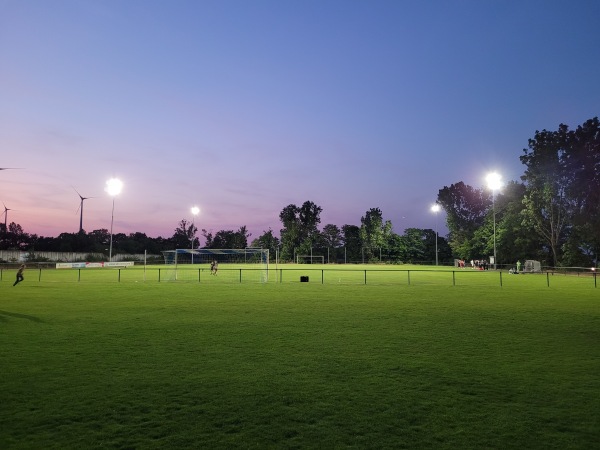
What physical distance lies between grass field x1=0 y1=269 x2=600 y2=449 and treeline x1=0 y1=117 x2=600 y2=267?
139 feet

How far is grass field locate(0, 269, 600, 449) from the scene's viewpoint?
5.14 meters

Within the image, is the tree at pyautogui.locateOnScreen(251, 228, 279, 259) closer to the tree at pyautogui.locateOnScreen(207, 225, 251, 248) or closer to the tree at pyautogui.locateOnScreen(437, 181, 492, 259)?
the tree at pyautogui.locateOnScreen(207, 225, 251, 248)

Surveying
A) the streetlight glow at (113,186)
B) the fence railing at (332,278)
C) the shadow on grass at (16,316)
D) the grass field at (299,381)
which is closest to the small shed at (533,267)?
the fence railing at (332,278)

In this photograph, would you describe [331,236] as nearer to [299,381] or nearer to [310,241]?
[310,241]

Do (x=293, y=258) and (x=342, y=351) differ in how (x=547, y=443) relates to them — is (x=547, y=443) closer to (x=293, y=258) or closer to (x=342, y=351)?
(x=342, y=351)

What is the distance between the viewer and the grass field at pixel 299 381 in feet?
16.9

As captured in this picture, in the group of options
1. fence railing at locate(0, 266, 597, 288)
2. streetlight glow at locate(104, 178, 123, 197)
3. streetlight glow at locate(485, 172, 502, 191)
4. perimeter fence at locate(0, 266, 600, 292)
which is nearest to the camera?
perimeter fence at locate(0, 266, 600, 292)

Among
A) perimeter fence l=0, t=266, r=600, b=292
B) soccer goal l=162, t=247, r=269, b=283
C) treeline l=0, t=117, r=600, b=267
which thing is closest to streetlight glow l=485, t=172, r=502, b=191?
treeline l=0, t=117, r=600, b=267

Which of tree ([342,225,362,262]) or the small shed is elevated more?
tree ([342,225,362,262])

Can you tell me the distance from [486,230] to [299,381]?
87.8m

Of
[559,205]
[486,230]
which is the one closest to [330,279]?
[559,205]

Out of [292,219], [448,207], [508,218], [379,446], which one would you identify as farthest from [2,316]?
[292,219]

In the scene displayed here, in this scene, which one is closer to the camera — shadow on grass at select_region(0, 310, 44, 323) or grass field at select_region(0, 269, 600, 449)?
grass field at select_region(0, 269, 600, 449)

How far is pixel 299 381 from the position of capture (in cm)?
727
